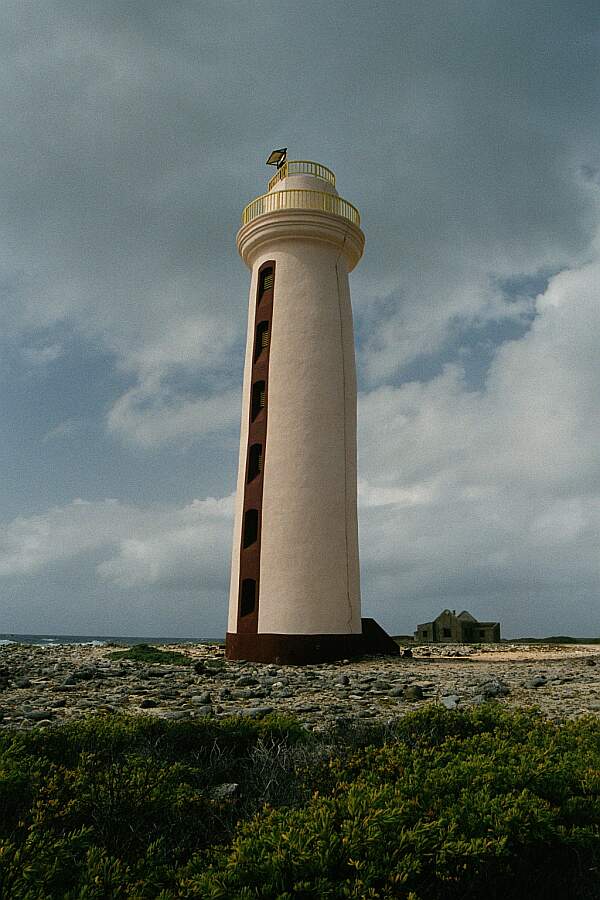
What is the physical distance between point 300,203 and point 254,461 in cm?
874

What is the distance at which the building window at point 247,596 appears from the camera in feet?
71.8

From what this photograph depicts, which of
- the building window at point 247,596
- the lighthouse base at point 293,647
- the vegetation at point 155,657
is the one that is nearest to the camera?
the lighthouse base at point 293,647

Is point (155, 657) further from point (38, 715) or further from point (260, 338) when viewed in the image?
point (38, 715)

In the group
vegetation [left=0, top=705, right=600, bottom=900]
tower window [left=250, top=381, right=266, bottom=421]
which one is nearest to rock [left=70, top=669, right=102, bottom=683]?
vegetation [left=0, top=705, right=600, bottom=900]

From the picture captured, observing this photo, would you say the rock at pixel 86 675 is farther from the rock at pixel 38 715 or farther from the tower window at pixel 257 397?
the tower window at pixel 257 397

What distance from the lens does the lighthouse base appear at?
66.7 ft

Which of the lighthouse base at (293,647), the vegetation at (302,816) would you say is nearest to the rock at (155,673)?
the lighthouse base at (293,647)

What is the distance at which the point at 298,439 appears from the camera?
21.9 metres

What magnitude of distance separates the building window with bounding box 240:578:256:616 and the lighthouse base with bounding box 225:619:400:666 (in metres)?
0.75

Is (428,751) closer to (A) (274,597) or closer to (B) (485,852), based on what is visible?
(B) (485,852)

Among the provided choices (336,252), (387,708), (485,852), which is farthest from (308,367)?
(485,852)

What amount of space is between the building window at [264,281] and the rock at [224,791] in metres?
19.4

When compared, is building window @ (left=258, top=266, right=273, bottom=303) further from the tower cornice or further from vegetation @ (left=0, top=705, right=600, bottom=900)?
vegetation @ (left=0, top=705, right=600, bottom=900)

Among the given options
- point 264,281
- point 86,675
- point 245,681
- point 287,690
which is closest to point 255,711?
point 287,690
